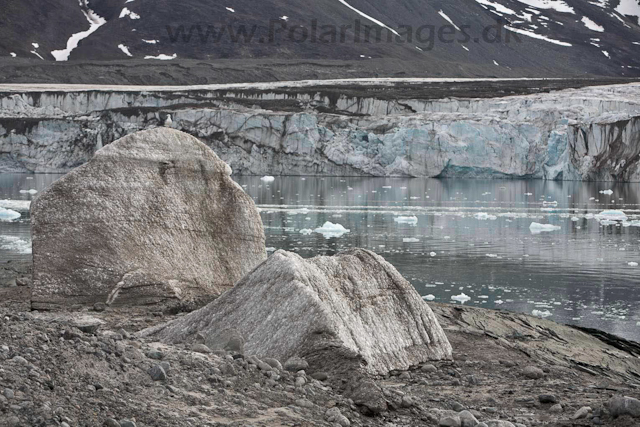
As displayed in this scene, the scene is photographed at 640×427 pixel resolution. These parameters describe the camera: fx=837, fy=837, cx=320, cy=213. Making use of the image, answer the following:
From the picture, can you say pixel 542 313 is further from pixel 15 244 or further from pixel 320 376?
pixel 15 244

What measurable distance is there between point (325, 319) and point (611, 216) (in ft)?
62.7

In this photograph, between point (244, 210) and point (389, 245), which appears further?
point (389, 245)

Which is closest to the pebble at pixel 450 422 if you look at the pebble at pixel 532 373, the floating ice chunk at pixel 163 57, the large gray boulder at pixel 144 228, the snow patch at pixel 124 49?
the pebble at pixel 532 373

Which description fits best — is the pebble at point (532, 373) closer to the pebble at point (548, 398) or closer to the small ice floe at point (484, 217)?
the pebble at point (548, 398)

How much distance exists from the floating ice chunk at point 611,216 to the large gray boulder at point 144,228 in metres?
16.8

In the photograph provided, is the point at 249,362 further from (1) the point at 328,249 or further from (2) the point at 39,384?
(1) the point at 328,249

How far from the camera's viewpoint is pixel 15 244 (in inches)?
599

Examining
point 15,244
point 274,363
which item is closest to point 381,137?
point 15,244

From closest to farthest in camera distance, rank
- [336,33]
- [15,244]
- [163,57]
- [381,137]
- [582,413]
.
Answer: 1. [582,413]
2. [15,244]
3. [381,137]
4. [163,57]
5. [336,33]

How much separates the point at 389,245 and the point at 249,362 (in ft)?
41.2

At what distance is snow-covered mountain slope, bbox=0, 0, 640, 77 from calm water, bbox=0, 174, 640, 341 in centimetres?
5544

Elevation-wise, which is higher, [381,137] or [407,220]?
[381,137]

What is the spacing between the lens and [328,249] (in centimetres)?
1591

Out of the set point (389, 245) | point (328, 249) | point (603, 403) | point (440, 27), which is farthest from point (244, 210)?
point (440, 27)
